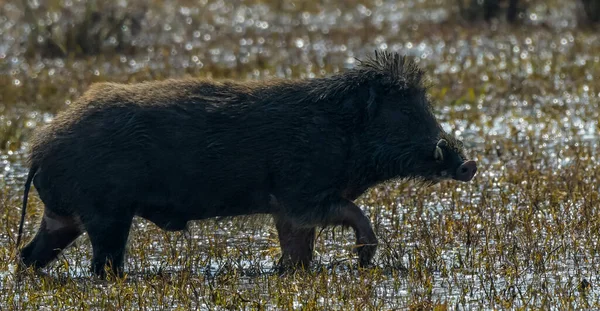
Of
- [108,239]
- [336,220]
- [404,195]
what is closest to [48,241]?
[108,239]

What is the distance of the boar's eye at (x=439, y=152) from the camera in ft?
22.3

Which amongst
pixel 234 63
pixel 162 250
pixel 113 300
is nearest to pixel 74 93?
pixel 234 63

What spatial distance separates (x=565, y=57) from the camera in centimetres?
1475

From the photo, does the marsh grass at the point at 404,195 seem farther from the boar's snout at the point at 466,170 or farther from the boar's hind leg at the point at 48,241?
the boar's snout at the point at 466,170

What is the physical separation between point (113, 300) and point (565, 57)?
32.2ft

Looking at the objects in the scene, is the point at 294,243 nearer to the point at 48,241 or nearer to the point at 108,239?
the point at 108,239

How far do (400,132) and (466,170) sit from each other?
42cm

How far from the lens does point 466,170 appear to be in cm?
672

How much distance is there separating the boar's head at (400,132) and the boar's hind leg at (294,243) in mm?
492

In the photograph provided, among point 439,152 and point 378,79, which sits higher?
point 378,79

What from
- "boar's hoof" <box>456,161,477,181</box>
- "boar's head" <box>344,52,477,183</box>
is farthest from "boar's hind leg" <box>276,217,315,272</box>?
"boar's hoof" <box>456,161,477,181</box>

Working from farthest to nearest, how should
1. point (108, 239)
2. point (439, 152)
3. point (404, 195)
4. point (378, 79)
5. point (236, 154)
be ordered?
point (404, 195), point (378, 79), point (439, 152), point (236, 154), point (108, 239)

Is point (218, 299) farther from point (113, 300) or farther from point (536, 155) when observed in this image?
point (536, 155)

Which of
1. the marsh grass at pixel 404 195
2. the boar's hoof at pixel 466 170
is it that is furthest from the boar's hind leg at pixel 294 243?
the boar's hoof at pixel 466 170
